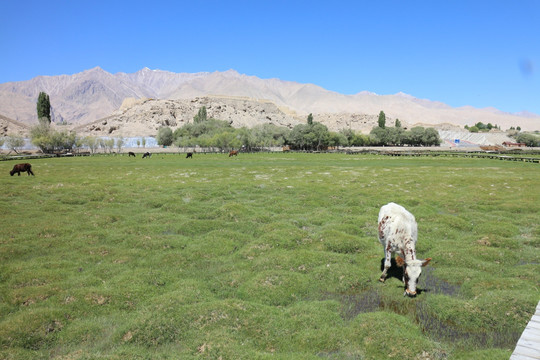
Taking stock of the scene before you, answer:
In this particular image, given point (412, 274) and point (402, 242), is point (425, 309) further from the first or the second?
point (402, 242)

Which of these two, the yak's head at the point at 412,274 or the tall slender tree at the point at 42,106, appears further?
the tall slender tree at the point at 42,106

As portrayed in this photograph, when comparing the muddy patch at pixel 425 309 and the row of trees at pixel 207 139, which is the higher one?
the row of trees at pixel 207 139

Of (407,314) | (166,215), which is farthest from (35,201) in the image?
(407,314)

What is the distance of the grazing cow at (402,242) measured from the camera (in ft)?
41.3

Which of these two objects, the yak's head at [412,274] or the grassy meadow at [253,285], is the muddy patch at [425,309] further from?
the yak's head at [412,274]

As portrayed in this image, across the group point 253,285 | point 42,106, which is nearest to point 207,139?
point 42,106

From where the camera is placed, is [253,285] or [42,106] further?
[42,106]

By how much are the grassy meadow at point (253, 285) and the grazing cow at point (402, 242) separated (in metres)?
0.73

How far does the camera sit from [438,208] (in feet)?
92.8

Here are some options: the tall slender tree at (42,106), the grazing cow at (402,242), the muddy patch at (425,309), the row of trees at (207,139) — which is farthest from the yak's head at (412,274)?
the tall slender tree at (42,106)

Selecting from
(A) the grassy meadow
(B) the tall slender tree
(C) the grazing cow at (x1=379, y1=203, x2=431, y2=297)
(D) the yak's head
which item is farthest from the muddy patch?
(B) the tall slender tree

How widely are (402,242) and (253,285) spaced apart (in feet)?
21.2

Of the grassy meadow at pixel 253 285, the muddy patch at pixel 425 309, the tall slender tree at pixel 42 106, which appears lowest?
the muddy patch at pixel 425 309

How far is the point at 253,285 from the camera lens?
1325 cm
